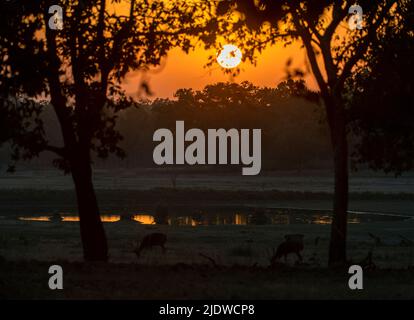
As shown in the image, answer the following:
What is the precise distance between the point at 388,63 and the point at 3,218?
3572 centimetres

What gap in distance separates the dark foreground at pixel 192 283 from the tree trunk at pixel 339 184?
2522 mm

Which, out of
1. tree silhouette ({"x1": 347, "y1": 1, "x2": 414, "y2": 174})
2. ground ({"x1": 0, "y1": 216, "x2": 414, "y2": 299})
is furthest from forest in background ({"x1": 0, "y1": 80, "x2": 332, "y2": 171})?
tree silhouette ({"x1": 347, "y1": 1, "x2": 414, "y2": 174})

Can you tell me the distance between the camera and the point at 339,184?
23953mm

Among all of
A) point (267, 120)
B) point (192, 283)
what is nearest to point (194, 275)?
point (192, 283)

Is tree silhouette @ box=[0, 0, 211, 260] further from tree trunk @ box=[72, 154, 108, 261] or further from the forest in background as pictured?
the forest in background

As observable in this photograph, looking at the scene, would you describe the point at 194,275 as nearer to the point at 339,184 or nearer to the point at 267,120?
the point at 339,184

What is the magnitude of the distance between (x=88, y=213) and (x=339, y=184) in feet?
23.8

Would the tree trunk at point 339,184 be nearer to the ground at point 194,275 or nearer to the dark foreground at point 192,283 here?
the ground at point 194,275

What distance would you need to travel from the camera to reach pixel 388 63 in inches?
957

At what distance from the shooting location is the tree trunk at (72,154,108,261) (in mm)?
23312

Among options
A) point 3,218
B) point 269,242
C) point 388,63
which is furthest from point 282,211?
point 388,63

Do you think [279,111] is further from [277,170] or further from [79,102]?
[79,102]
